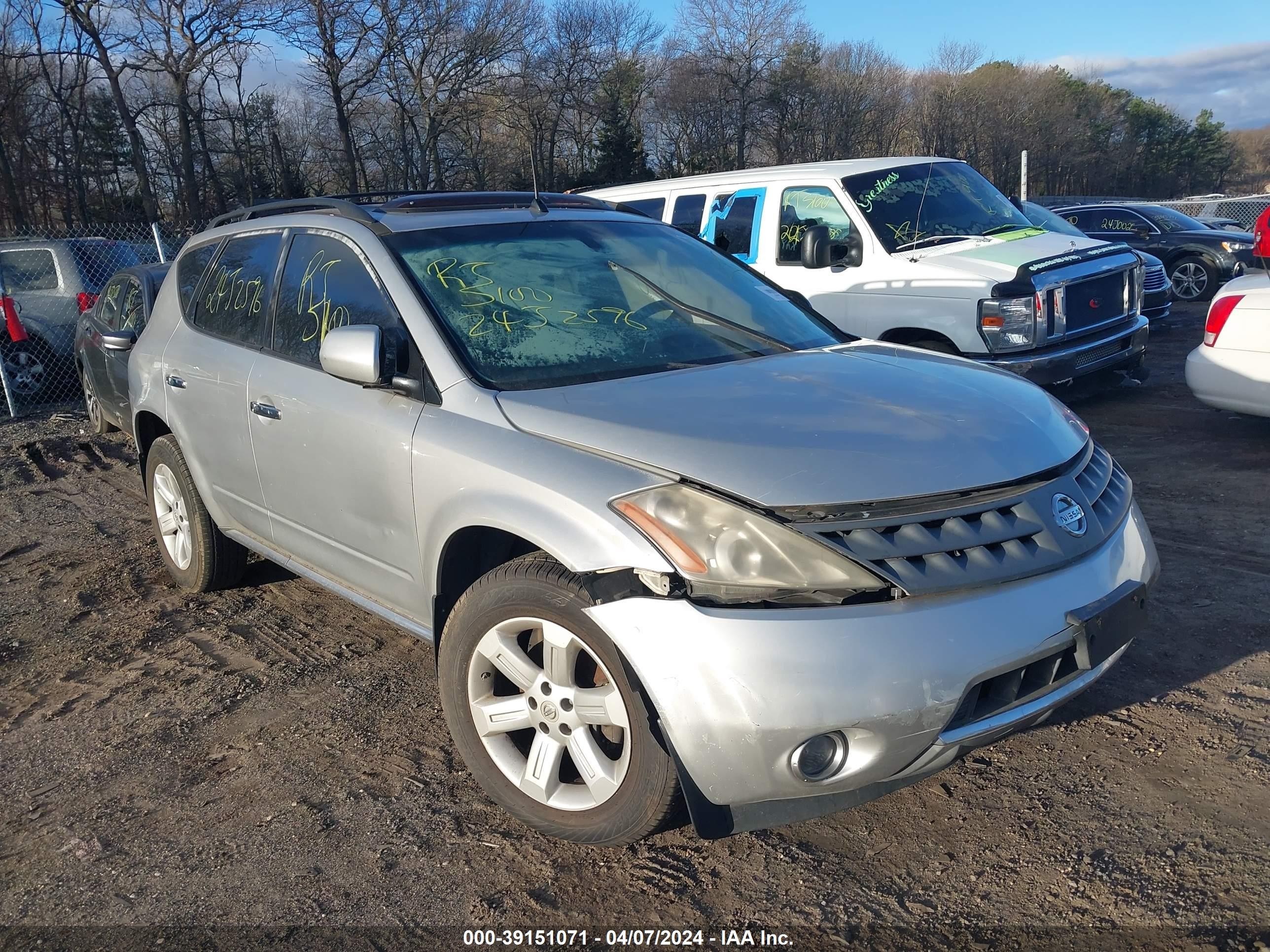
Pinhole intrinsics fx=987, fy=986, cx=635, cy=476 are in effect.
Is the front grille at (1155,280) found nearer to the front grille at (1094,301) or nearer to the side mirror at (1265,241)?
the front grille at (1094,301)

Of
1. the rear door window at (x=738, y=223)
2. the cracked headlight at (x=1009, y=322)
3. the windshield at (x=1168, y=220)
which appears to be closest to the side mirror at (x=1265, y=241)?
the cracked headlight at (x=1009, y=322)

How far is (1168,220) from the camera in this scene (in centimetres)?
1531

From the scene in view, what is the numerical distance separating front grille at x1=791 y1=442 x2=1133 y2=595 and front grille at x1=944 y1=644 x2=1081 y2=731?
228mm

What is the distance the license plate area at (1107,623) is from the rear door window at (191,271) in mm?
4065

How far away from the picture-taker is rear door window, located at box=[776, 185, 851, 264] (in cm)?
750

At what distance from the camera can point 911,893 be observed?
8.21ft

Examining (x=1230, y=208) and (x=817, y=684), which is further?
(x=1230, y=208)

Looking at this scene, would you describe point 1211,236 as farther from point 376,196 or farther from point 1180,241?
point 376,196

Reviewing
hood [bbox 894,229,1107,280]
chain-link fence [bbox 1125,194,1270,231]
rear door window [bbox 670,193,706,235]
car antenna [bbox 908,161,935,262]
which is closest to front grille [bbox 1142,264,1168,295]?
hood [bbox 894,229,1107,280]

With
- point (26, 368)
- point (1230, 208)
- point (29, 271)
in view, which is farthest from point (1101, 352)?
point (1230, 208)

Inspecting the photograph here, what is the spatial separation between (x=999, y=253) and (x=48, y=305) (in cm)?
1057

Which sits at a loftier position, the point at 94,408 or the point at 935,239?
the point at 935,239

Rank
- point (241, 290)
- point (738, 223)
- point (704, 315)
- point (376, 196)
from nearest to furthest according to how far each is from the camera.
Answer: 1. point (704, 315)
2. point (241, 290)
3. point (376, 196)
4. point (738, 223)

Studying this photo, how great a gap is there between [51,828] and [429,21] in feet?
156
